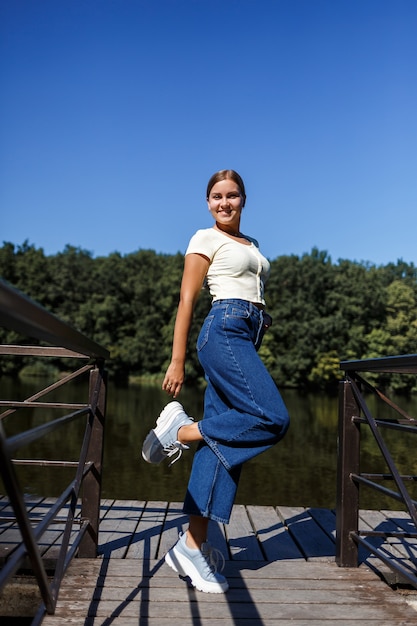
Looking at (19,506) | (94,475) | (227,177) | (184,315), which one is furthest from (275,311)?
(19,506)

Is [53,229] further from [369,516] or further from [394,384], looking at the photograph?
[369,516]

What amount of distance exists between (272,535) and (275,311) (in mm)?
30550

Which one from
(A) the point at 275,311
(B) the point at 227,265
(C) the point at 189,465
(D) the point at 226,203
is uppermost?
(A) the point at 275,311

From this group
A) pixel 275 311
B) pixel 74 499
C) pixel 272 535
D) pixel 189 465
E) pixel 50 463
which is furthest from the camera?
pixel 275 311

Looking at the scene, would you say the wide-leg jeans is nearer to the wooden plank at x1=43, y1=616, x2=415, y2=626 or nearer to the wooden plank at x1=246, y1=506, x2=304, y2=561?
the wooden plank at x1=43, y1=616, x2=415, y2=626

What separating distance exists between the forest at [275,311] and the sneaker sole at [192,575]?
2784 cm

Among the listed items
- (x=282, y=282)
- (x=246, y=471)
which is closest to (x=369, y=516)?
(x=246, y=471)

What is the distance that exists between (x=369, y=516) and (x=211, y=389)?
185 cm

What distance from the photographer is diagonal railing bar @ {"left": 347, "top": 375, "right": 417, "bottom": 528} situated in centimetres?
193

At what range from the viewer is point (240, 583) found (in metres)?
2.30

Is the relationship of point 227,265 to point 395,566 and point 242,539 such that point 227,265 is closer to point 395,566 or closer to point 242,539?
point 395,566

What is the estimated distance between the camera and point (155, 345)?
34938 mm

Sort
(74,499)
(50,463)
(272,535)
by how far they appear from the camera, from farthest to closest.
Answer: (272,535) → (50,463) → (74,499)

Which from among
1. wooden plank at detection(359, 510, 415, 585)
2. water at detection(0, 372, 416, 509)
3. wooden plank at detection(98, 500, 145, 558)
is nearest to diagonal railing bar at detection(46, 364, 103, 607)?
wooden plank at detection(98, 500, 145, 558)
